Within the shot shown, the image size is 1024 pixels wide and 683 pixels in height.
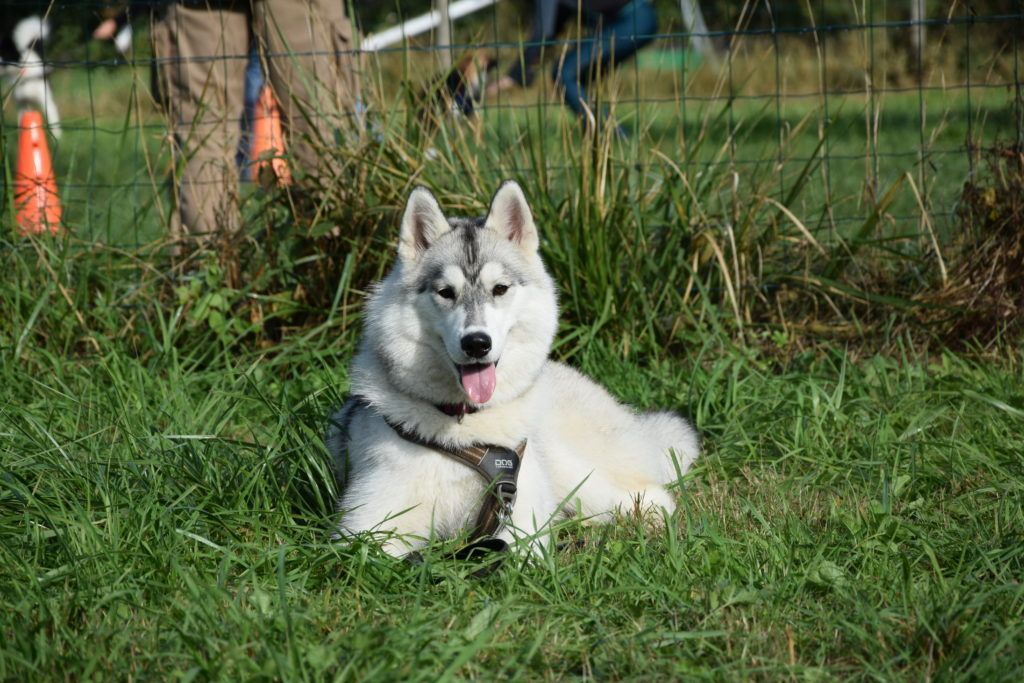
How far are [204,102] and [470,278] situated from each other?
2.32m

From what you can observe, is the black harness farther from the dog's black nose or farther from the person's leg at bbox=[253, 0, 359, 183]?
the person's leg at bbox=[253, 0, 359, 183]

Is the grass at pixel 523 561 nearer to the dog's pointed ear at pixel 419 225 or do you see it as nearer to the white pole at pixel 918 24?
the dog's pointed ear at pixel 419 225

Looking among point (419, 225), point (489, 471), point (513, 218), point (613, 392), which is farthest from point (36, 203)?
point (489, 471)

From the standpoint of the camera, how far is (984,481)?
3.13 metres

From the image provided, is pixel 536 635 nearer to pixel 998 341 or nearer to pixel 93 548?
pixel 93 548

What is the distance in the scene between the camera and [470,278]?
288 cm

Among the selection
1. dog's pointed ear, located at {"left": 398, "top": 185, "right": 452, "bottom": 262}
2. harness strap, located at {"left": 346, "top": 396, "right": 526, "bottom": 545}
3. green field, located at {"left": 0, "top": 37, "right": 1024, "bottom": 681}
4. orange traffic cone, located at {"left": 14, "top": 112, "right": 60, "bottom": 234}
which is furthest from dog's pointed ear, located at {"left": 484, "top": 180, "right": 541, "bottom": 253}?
orange traffic cone, located at {"left": 14, "top": 112, "right": 60, "bottom": 234}

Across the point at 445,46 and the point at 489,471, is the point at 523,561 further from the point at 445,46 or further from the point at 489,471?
the point at 445,46

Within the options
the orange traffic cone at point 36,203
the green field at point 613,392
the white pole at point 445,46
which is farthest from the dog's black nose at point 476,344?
the orange traffic cone at point 36,203

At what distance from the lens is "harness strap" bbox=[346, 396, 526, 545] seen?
9.03 feet

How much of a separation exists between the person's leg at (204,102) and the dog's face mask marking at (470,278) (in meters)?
1.74

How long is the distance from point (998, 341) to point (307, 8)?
10.9 feet

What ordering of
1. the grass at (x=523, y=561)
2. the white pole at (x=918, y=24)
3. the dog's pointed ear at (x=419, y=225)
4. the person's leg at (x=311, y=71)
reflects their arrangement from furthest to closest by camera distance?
the white pole at (x=918, y=24) < the person's leg at (x=311, y=71) < the dog's pointed ear at (x=419, y=225) < the grass at (x=523, y=561)

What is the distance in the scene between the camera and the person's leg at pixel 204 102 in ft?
14.7
